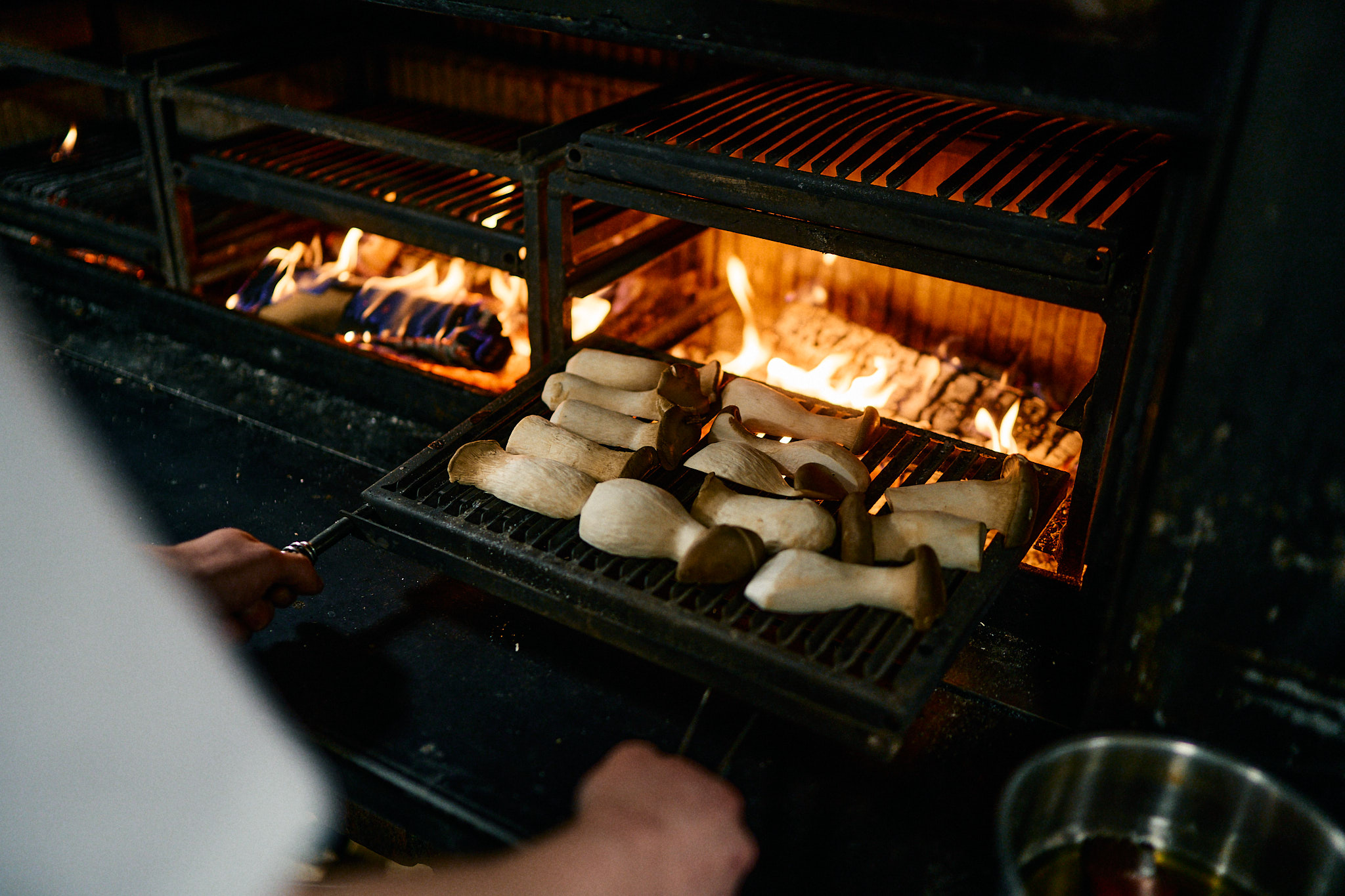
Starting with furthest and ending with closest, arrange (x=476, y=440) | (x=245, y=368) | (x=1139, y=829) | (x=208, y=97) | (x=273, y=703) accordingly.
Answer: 1. (x=245, y=368)
2. (x=208, y=97)
3. (x=476, y=440)
4. (x=273, y=703)
5. (x=1139, y=829)

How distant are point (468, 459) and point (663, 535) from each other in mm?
311

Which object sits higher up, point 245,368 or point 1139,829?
point 1139,829

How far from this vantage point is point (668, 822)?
1.13 m

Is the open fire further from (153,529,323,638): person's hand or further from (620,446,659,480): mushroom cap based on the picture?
(153,529,323,638): person's hand

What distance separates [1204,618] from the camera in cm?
116

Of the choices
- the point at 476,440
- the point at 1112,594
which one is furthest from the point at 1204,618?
the point at 476,440

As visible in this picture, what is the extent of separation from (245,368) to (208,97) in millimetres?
559

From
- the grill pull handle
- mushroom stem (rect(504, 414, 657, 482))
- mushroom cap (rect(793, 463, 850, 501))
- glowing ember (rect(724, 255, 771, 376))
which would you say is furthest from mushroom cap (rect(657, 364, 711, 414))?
glowing ember (rect(724, 255, 771, 376))

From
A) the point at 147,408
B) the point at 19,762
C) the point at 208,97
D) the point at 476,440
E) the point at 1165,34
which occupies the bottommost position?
the point at 147,408

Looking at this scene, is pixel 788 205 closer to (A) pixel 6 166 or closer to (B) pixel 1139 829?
(B) pixel 1139 829

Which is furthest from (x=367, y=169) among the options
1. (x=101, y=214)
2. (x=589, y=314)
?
(x=101, y=214)

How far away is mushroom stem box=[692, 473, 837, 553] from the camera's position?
133 cm

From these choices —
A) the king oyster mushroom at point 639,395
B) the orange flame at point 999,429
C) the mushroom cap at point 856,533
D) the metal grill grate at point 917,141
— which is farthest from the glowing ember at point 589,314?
the mushroom cap at point 856,533

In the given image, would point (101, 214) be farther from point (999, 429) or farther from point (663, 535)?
point (999, 429)
